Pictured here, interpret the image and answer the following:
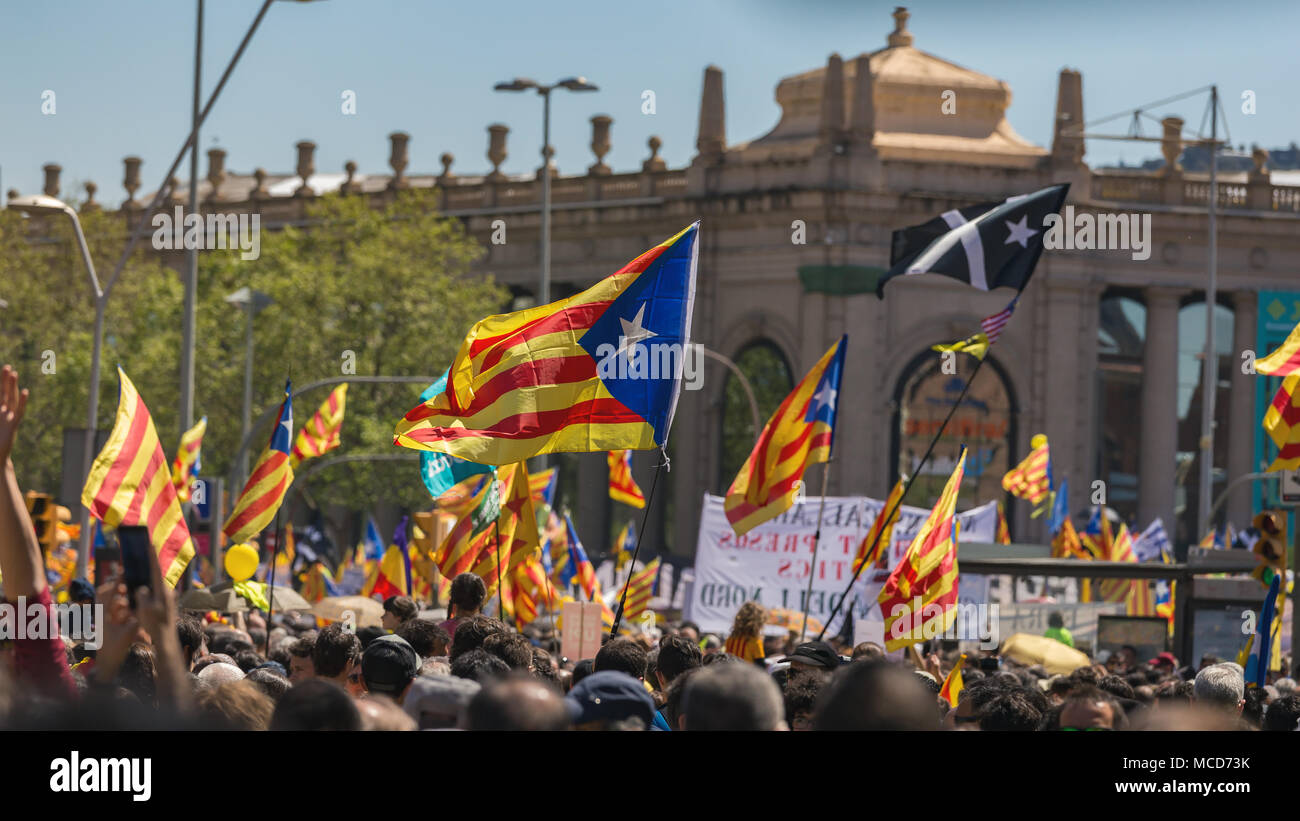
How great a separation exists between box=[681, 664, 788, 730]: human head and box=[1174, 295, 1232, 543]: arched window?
53633mm

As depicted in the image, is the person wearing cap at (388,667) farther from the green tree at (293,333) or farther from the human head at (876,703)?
the green tree at (293,333)

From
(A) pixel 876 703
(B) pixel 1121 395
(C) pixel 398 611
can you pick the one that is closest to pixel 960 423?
(B) pixel 1121 395

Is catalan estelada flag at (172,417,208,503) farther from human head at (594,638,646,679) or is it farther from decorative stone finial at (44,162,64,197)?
decorative stone finial at (44,162,64,197)

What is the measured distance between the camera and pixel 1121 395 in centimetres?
5712

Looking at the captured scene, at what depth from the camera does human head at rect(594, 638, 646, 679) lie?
8.55 meters

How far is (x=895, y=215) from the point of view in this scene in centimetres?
5300

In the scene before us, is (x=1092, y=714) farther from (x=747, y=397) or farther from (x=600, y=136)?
(x=600, y=136)

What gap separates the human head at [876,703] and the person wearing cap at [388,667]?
10.2 ft

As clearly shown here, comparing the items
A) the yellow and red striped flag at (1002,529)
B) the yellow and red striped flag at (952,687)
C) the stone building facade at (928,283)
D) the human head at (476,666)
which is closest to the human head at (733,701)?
the human head at (476,666)

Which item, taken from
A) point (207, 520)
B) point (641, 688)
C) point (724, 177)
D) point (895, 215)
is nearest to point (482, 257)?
point (724, 177)

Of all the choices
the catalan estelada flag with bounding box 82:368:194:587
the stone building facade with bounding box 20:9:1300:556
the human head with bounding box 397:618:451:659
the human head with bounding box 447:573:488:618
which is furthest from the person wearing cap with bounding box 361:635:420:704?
the stone building facade with bounding box 20:9:1300:556

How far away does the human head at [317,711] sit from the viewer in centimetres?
518
